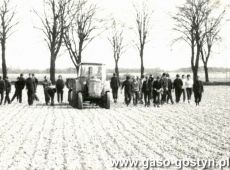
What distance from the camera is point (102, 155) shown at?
33.0 ft

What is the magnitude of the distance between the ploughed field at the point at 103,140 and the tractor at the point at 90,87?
5.53m

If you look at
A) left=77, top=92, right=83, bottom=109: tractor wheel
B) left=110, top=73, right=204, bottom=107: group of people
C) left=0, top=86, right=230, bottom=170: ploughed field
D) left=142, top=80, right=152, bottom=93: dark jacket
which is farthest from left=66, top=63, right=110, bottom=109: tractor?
left=0, top=86, right=230, bottom=170: ploughed field

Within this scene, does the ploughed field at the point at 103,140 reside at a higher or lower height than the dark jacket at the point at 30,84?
lower

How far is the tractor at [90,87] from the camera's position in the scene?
78.7ft

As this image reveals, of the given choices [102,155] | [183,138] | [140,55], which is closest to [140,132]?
[183,138]

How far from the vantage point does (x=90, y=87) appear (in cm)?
2417

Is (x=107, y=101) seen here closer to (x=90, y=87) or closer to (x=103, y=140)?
(x=90, y=87)

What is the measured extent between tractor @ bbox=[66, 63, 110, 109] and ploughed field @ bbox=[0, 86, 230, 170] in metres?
5.53

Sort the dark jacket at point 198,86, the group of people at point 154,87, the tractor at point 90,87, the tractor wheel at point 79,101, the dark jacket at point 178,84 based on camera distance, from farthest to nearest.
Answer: the dark jacket at point 178,84
the group of people at point 154,87
the dark jacket at point 198,86
the tractor at point 90,87
the tractor wheel at point 79,101

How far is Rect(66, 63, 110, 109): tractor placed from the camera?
24.0m

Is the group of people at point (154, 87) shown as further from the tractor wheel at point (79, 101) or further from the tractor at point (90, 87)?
the tractor wheel at point (79, 101)

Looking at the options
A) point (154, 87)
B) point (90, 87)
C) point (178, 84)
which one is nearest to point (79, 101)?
point (90, 87)

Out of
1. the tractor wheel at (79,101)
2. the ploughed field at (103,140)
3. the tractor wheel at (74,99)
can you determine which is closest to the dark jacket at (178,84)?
the tractor wheel at (74,99)

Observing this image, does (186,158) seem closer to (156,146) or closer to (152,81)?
(156,146)
